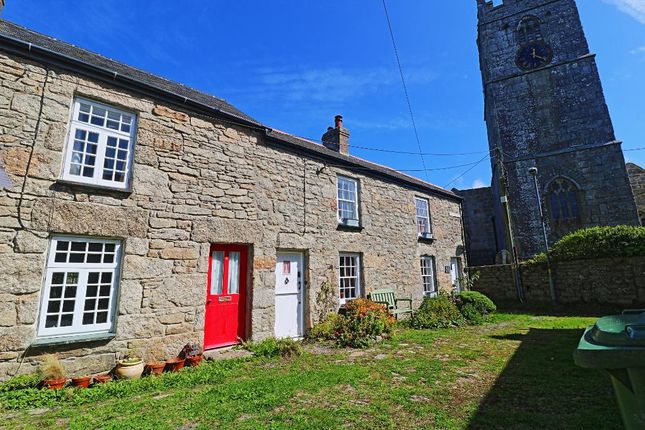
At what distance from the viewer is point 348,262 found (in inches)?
378

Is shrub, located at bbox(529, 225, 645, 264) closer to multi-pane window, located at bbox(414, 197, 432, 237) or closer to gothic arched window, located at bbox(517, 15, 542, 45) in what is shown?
multi-pane window, located at bbox(414, 197, 432, 237)

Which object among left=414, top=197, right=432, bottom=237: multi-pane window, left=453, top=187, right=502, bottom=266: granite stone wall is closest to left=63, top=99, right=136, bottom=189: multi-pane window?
left=414, top=197, right=432, bottom=237: multi-pane window

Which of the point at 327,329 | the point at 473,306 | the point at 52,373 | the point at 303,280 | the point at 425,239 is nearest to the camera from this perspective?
the point at 52,373

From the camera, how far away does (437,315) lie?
384 inches

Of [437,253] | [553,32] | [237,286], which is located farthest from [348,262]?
[553,32]

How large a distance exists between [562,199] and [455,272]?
11.5 m

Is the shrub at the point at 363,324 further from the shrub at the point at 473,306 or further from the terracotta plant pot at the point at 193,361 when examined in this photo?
the shrub at the point at 473,306

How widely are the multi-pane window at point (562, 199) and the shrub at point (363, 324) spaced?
1735 centimetres

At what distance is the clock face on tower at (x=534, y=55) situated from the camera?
2141 cm

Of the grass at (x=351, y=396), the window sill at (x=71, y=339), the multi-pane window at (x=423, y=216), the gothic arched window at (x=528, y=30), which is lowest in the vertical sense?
the grass at (x=351, y=396)

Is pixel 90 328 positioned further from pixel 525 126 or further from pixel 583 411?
pixel 525 126

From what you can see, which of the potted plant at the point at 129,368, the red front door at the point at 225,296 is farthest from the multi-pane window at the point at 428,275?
the potted plant at the point at 129,368

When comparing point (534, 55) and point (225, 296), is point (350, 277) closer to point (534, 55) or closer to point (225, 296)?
point (225, 296)

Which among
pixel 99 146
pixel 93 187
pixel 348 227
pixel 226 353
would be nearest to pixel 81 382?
pixel 226 353
